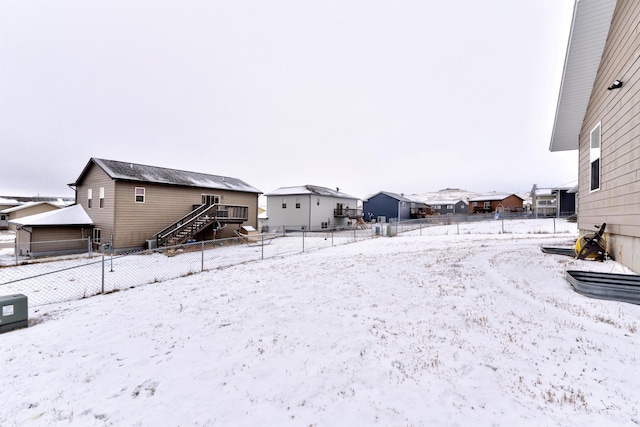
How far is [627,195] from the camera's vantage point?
6367 millimetres

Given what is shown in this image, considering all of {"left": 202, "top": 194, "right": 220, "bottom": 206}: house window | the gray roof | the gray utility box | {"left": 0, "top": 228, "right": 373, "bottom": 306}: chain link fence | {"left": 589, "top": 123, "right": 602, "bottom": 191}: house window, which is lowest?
{"left": 0, "top": 228, "right": 373, "bottom": 306}: chain link fence

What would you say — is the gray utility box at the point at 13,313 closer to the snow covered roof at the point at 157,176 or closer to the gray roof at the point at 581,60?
the snow covered roof at the point at 157,176

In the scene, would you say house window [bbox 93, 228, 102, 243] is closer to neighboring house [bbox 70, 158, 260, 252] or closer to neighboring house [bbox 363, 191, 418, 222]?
neighboring house [bbox 70, 158, 260, 252]

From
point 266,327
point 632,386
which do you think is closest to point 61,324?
point 266,327

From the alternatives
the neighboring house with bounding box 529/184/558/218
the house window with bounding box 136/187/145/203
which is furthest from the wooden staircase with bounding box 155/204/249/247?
the neighboring house with bounding box 529/184/558/218

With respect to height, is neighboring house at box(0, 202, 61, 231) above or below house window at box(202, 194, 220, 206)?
below

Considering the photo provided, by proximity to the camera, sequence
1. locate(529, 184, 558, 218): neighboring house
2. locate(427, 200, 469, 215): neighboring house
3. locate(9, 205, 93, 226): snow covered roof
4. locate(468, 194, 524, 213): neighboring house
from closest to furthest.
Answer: locate(9, 205, 93, 226): snow covered roof, locate(529, 184, 558, 218): neighboring house, locate(468, 194, 524, 213): neighboring house, locate(427, 200, 469, 215): neighboring house

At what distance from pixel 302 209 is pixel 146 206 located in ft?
55.8

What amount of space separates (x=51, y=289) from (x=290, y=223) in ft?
82.1

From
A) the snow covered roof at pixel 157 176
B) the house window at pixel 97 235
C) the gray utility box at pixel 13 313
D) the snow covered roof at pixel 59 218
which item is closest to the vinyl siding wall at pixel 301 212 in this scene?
the snow covered roof at pixel 157 176

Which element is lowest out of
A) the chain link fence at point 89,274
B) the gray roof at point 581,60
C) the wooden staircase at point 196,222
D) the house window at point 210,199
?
the chain link fence at point 89,274

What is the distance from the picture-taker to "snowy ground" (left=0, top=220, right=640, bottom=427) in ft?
8.60

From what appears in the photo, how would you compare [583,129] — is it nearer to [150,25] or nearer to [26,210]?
[150,25]

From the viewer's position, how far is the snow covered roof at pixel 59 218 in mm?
17650
